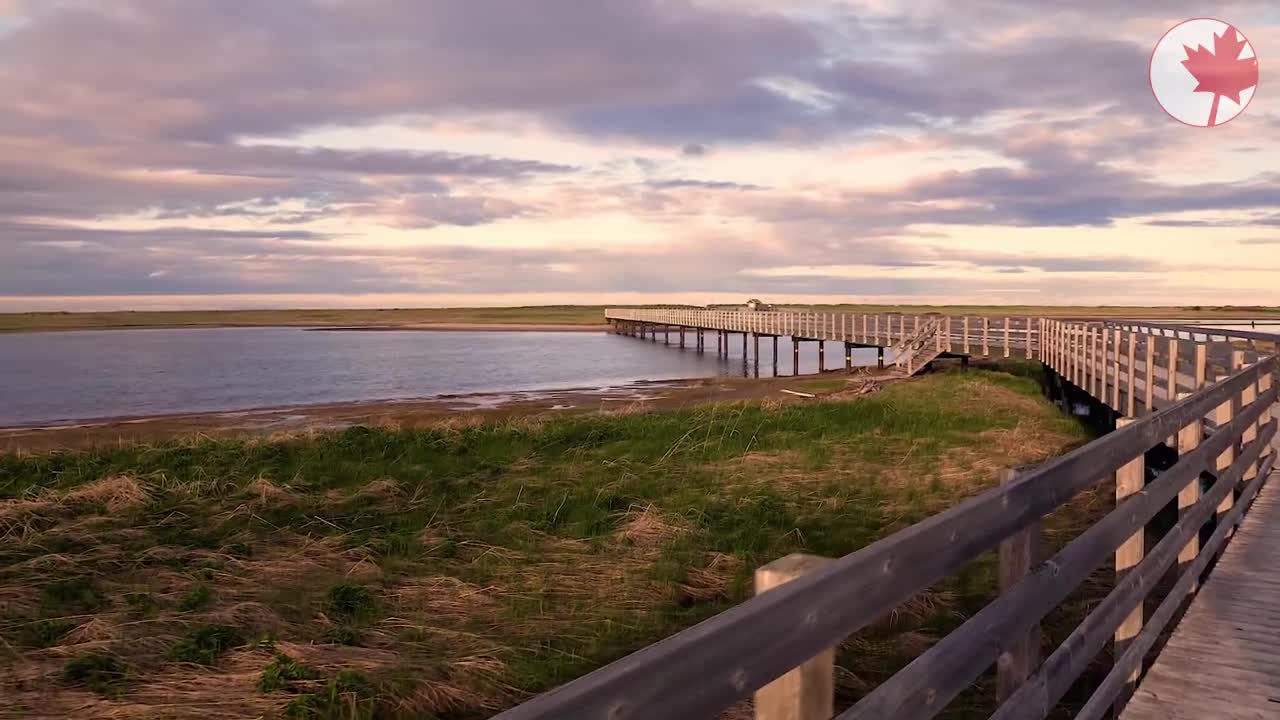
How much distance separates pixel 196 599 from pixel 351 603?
121 cm

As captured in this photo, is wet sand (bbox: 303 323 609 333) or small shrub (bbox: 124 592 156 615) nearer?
small shrub (bbox: 124 592 156 615)

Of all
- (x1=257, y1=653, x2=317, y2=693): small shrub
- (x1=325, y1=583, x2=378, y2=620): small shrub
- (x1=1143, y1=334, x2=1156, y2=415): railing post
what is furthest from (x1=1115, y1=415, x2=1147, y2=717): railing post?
(x1=1143, y1=334, x2=1156, y2=415): railing post

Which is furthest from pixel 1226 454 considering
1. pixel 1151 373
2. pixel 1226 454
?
pixel 1151 373

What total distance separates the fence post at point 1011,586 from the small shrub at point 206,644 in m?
4.84

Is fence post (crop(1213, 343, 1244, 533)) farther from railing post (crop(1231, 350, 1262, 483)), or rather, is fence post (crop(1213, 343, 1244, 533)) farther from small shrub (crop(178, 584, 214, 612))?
small shrub (crop(178, 584, 214, 612))

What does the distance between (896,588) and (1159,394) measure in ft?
48.8

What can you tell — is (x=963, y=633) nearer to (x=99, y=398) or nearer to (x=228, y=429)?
(x=228, y=429)

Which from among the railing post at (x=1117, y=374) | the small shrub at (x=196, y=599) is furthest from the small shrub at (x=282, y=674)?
the railing post at (x=1117, y=374)

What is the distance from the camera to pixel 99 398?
40.8 metres

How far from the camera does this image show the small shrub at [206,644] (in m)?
5.91

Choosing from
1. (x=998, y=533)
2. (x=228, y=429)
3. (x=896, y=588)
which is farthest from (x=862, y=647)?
(x=228, y=429)

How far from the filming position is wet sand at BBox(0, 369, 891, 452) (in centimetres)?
2538

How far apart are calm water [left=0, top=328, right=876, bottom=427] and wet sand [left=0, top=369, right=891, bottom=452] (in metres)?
4.19

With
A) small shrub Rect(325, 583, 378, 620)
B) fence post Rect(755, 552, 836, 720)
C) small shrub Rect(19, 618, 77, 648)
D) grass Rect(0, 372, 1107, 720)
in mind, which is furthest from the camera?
small shrub Rect(325, 583, 378, 620)
